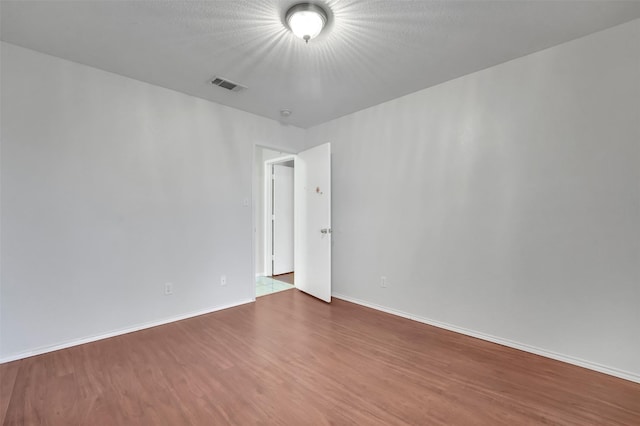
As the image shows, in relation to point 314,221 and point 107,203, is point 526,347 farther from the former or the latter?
point 107,203

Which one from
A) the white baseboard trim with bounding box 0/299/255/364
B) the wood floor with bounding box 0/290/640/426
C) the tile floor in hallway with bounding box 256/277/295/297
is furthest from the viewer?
the tile floor in hallway with bounding box 256/277/295/297

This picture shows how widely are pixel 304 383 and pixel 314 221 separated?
7.66 ft

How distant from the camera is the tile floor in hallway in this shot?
13.7 feet

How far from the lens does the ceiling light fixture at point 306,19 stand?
1780 mm

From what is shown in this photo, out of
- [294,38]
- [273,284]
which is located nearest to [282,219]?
[273,284]

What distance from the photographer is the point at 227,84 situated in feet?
9.43

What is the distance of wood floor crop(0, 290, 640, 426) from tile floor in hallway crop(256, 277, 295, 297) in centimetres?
143

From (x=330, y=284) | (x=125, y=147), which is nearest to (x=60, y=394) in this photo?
(x=125, y=147)

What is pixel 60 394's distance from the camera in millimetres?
1808

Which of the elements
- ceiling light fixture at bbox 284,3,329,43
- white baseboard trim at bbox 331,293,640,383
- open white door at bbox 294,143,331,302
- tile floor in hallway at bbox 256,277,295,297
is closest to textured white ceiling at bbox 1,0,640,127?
ceiling light fixture at bbox 284,3,329,43

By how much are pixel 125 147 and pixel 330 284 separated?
112 inches

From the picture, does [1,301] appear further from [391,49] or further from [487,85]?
[487,85]

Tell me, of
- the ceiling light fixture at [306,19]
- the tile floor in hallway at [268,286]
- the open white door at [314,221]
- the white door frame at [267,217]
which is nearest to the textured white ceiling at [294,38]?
the ceiling light fixture at [306,19]

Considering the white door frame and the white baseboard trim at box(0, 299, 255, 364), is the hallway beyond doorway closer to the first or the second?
the white door frame
